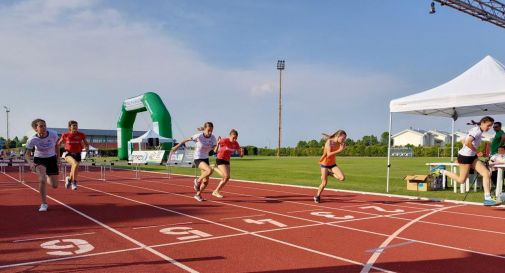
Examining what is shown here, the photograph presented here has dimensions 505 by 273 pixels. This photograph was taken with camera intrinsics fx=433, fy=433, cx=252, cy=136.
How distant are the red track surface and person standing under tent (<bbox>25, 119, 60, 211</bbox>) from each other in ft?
2.37

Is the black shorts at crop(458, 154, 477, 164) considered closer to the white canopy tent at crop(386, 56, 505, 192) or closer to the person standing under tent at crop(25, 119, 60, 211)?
the white canopy tent at crop(386, 56, 505, 192)

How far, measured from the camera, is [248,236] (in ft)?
22.3

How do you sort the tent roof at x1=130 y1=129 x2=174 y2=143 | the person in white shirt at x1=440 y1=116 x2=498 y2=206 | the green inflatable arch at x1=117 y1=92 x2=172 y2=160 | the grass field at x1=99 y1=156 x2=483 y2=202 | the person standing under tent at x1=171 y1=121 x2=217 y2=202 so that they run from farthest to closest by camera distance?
the green inflatable arch at x1=117 y1=92 x2=172 y2=160 → the tent roof at x1=130 y1=129 x2=174 y2=143 → the grass field at x1=99 y1=156 x2=483 y2=202 → the person standing under tent at x1=171 y1=121 x2=217 y2=202 → the person in white shirt at x1=440 y1=116 x2=498 y2=206

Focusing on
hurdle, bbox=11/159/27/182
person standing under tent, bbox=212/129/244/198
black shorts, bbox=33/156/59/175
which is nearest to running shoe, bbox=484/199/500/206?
person standing under tent, bbox=212/129/244/198

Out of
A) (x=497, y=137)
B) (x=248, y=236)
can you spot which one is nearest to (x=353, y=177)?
(x=497, y=137)

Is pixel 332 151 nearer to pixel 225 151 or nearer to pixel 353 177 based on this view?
pixel 225 151

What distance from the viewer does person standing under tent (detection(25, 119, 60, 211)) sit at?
903cm

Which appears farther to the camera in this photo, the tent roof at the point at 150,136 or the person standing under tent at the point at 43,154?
the tent roof at the point at 150,136

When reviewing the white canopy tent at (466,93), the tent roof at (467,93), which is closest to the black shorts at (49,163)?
the white canopy tent at (466,93)

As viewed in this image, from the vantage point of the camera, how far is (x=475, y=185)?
14156 millimetres

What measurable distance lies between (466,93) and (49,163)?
11.0 m

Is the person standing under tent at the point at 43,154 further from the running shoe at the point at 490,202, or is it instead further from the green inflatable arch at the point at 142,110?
the green inflatable arch at the point at 142,110

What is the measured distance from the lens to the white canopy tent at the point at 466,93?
466 inches

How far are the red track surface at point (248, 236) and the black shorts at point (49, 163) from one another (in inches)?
33.7
